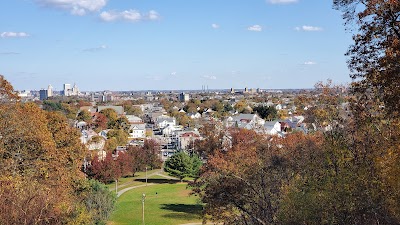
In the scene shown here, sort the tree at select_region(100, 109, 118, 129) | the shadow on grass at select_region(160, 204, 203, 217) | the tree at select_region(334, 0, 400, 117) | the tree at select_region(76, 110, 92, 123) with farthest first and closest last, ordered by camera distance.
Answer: the tree at select_region(76, 110, 92, 123), the tree at select_region(100, 109, 118, 129), the shadow on grass at select_region(160, 204, 203, 217), the tree at select_region(334, 0, 400, 117)

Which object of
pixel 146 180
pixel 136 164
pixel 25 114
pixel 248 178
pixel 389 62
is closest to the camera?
pixel 389 62

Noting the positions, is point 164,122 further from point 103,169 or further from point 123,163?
point 103,169

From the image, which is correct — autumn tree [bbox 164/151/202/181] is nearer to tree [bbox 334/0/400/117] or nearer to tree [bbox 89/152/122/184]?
tree [bbox 89/152/122/184]

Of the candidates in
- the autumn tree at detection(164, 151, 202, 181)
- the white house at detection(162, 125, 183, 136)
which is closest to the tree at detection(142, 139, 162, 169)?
the autumn tree at detection(164, 151, 202, 181)

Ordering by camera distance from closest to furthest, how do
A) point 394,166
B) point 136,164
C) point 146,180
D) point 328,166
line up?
point 394,166 → point 328,166 → point 146,180 → point 136,164

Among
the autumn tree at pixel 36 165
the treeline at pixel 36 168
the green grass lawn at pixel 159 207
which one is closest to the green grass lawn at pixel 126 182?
the green grass lawn at pixel 159 207

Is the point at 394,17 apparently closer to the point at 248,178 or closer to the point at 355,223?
the point at 355,223

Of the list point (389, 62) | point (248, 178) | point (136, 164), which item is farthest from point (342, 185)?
point (136, 164)

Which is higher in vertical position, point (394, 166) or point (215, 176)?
point (394, 166)

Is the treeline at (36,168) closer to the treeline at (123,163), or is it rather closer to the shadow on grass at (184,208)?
the shadow on grass at (184,208)
